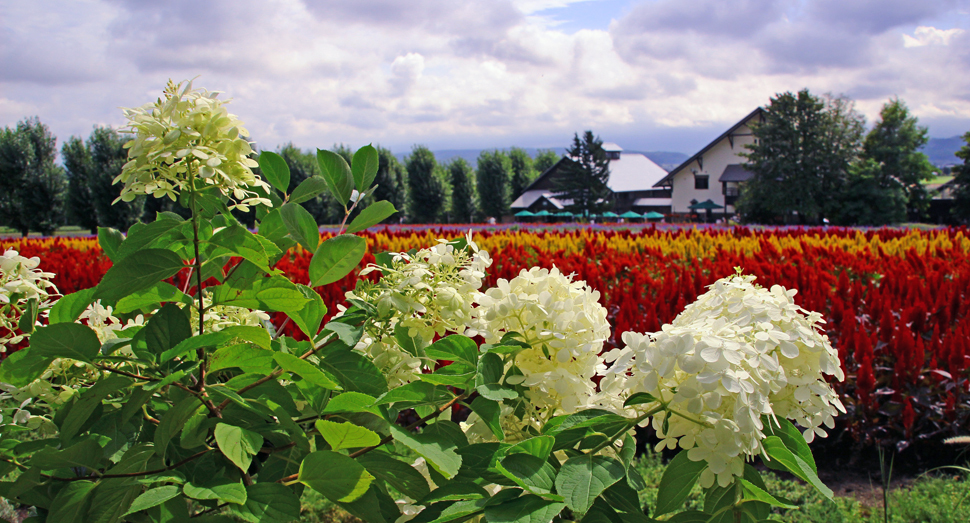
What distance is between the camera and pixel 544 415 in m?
1.06

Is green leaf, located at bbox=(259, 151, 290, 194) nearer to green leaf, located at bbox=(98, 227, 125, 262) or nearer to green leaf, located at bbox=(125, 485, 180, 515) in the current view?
green leaf, located at bbox=(98, 227, 125, 262)

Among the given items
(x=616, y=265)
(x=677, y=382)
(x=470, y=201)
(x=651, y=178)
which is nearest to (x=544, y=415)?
(x=677, y=382)

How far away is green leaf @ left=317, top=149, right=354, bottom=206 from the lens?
3.34 feet

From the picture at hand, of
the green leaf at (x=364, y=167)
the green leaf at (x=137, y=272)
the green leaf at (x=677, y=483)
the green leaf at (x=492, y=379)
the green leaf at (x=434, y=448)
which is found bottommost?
the green leaf at (x=677, y=483)

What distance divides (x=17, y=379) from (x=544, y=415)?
864 millimetres

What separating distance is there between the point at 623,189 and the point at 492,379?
61.8m

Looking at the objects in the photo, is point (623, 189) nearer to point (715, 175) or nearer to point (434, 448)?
point (715, 175)

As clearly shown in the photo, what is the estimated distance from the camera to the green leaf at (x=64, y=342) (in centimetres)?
79

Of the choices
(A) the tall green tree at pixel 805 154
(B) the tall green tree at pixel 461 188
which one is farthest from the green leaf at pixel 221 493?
(B) the tall green tree at pixel 461 188

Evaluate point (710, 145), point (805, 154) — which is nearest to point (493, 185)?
point (710, 145)

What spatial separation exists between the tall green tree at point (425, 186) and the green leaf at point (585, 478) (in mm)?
55938

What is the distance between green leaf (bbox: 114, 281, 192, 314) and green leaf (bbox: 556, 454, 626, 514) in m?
0.67

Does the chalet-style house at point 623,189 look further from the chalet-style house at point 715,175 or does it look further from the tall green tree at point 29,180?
the tall green tree at point 29,180

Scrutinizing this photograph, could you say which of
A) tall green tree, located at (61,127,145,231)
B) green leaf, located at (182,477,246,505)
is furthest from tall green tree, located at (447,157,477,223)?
green leaf, located at (182,477,246,505)
